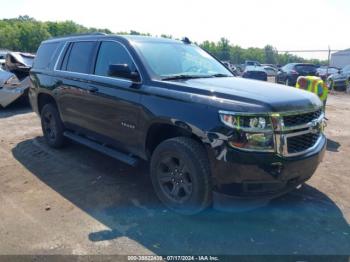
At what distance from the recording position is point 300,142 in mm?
3660

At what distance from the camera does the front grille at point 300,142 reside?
139 inches

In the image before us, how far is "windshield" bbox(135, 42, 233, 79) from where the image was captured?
14.7 ft

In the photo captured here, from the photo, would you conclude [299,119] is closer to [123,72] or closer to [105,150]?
[123,72]

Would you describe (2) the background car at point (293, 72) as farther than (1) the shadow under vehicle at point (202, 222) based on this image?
Yes

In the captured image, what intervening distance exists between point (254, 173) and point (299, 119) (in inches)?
29.8

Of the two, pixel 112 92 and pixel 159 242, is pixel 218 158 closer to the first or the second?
pixel 159 242

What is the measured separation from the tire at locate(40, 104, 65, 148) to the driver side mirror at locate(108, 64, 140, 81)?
7.78ft

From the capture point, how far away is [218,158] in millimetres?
3486

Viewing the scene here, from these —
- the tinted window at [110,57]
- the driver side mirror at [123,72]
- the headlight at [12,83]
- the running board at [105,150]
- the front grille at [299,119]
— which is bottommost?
the running board at [105,150]

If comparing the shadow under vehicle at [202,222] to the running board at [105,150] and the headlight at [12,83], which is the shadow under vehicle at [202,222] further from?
the headlight at [12,83]

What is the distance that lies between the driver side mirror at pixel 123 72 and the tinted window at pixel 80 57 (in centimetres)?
111

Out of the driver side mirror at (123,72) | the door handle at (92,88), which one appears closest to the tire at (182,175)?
the driver side mirror at (123,72)

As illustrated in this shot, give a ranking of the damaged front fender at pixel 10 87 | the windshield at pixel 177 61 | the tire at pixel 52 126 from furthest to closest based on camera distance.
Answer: the damaged front fender at pixel 10 87 < the tire at pixel 52 126 < the windshield at pixel 177 61

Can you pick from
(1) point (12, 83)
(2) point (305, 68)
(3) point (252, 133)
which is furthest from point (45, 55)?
(2) point (305, 68)
